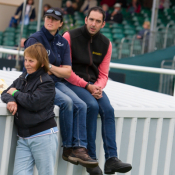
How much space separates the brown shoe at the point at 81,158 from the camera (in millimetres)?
3188

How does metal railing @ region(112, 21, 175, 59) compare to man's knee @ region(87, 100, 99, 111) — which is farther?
metal railing @ region(112, 21, 175, 59)

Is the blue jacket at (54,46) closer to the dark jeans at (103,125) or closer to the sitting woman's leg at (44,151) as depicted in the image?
the dark jeans at (103,125)

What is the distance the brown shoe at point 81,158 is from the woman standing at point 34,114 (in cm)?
23

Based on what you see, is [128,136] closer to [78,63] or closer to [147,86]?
[78,63]

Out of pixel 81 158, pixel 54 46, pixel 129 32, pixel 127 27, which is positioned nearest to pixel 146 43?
pixel 129 32

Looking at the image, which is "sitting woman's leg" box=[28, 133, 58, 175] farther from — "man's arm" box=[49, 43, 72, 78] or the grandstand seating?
the grandstand seating

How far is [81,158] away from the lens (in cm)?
319

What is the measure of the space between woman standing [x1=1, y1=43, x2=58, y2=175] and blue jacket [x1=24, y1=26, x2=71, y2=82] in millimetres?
470

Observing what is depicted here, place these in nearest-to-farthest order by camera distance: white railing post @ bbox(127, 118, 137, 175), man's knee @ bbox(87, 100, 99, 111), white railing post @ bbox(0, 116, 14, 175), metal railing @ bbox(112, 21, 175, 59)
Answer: white railing post @ bbox(0, 116, 14, 175) < man's knee @ bbox(87, 100, 99, 111) < white railing post @ bbox(127, 118, 137, 175) < metal railing @ bbox(112, 21, 175, 59)

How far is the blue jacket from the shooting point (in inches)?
137

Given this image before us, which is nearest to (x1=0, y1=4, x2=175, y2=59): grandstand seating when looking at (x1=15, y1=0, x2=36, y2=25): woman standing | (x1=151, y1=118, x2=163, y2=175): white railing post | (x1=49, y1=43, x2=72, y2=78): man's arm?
(x1=15, y1=0, x2=36, y2=25): woman standing

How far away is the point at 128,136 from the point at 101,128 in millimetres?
395

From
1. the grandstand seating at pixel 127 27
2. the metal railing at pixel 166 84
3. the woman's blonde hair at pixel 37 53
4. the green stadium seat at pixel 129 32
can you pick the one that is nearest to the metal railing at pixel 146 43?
the grandstand seating at pixel 127 27

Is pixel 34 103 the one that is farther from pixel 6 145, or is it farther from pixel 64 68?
pixel 64 68
